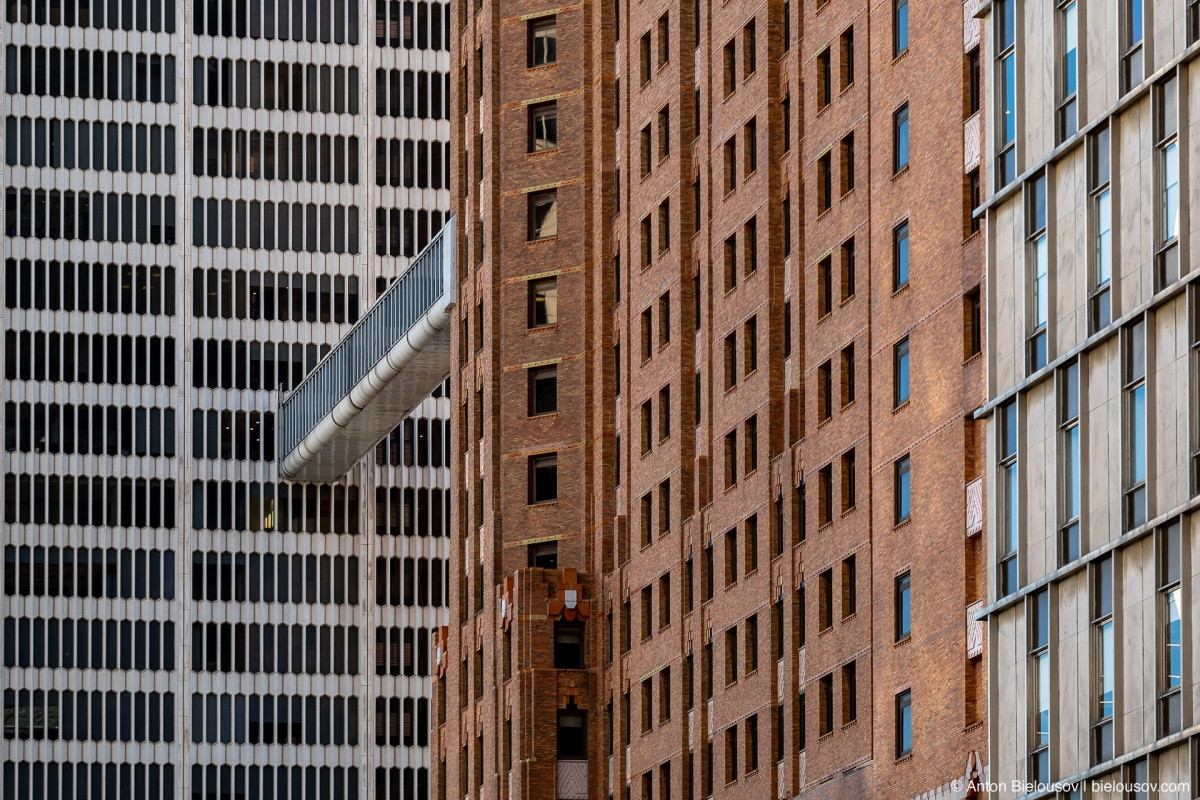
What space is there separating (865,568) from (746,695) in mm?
11124

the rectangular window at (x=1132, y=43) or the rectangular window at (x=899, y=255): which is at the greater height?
the rectangular window at (x=899, y=255)

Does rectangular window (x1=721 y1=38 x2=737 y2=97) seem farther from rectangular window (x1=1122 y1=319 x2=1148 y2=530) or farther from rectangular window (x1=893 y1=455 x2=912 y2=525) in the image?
rectangular window (x1=1122 y1=319 x2=1148 y2=530)

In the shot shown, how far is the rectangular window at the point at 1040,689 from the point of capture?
6800 cm

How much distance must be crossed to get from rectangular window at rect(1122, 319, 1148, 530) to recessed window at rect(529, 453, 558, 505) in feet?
Result: 197

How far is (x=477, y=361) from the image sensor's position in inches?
5089

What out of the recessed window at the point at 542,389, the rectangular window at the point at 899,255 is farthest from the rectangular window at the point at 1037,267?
the recessed window at the point at 542,389

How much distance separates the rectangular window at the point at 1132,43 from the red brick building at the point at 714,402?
15.0 metres

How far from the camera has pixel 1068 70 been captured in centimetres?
7012

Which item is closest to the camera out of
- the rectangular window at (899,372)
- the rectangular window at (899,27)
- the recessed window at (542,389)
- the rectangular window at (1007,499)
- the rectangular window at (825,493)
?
the rectangular window at (1007,499)

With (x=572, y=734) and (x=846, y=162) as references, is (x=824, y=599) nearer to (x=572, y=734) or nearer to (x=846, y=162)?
(x=846, y=162)

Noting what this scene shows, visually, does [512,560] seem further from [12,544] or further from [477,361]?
[12,544]

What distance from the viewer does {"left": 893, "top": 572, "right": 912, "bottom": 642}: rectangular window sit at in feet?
282

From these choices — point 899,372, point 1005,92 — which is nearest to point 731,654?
point 899,372

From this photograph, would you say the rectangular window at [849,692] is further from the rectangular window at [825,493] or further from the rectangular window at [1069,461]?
the rectangular window at [1069,461]
